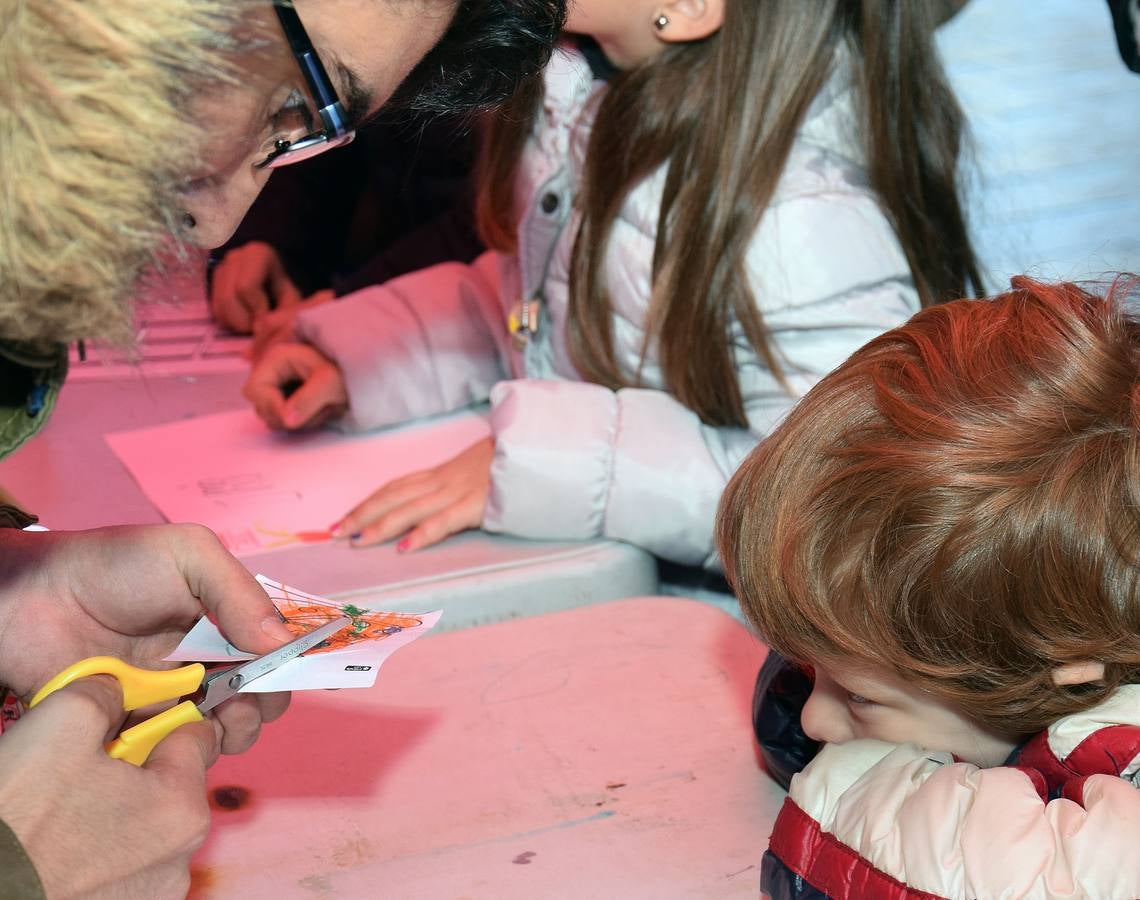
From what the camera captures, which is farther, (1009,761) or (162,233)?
(1009,761)

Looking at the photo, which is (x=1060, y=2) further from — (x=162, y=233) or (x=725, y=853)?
(x=162, y=233)

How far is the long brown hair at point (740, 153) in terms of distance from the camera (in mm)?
1378

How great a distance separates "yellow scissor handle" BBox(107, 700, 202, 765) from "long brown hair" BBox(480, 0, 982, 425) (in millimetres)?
779

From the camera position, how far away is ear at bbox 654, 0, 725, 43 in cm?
140

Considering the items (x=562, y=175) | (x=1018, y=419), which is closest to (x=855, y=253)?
(x=562, y=175)

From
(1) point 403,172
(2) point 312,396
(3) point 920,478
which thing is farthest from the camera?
(1) point 403,172

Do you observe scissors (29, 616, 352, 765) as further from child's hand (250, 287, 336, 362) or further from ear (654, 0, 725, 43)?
child's hand (250, 287, 336, 362)

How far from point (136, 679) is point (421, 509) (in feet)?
1.97

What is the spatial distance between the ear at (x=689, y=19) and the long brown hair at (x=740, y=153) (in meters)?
0.02

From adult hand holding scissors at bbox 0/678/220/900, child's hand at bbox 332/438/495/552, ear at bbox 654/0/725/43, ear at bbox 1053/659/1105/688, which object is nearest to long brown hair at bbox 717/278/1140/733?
ear at bbox 1053/659/1105/688

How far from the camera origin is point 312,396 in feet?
5.32

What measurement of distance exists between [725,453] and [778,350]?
0.13 meters

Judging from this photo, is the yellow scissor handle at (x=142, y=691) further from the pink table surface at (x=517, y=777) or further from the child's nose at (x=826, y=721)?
the child's nose at (x=826, y=721)

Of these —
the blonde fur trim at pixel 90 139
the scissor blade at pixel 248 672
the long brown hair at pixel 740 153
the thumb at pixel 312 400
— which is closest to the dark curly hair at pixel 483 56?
the blonde fur trim at pixel 90 139
